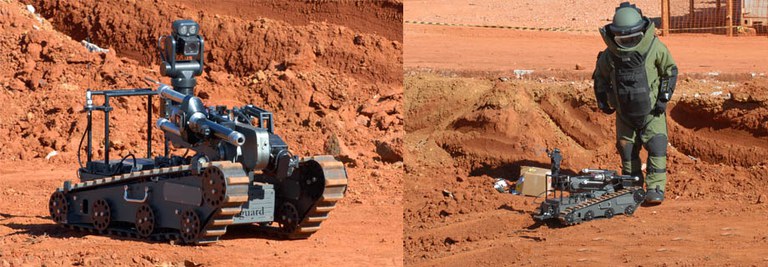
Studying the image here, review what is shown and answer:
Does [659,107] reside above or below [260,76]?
above

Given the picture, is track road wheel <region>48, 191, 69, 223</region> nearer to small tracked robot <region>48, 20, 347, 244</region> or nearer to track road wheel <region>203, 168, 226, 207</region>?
small tracked robot <region>48, 20, 347, 244</region>

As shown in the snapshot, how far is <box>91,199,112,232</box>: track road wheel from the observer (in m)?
19.2

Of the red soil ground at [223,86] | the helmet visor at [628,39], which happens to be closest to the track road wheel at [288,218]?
the red soil ground at [223,86]

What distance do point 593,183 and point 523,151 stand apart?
12.0ft

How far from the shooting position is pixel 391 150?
26.0m

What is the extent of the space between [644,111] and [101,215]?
22.8 feet

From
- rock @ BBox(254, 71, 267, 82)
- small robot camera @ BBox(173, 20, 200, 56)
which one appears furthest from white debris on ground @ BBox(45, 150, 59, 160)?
small robot camera @ BBox(173, 20, 200, 56)

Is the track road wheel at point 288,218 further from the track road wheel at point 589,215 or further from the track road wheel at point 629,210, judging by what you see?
the track road wheel at point 629,210

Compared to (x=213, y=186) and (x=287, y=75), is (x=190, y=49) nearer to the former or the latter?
(x=213, y=186)

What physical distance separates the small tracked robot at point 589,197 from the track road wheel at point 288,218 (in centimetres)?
298

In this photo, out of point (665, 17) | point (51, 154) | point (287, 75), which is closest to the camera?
point (51, 154)

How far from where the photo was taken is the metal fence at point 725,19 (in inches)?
1304

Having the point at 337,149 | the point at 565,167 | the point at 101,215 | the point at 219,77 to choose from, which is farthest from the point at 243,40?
the point at 101,215

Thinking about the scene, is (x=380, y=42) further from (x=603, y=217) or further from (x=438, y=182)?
(x=603, y=217)
